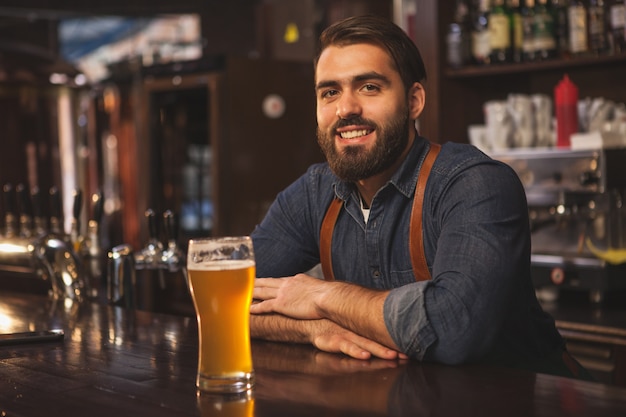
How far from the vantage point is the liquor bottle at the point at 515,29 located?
3369 millimetres

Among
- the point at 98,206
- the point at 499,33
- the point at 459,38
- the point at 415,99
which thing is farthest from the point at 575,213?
the point at 98,206

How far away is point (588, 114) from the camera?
10.3 feet

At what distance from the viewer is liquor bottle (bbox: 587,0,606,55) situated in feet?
10.3

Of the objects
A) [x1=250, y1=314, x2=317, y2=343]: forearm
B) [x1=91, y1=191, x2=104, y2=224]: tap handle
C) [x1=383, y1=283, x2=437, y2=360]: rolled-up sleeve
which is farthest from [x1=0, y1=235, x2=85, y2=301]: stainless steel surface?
[x1=383, y1=283, x2=437, y2=360]: rolled-up sleeve

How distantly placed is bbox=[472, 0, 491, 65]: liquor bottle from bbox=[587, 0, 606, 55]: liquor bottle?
403 millimetres

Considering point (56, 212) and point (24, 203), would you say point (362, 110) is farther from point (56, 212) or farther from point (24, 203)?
point (24, 203)

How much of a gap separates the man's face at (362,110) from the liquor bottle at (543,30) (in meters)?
1.45

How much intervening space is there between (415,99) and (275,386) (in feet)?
3.39

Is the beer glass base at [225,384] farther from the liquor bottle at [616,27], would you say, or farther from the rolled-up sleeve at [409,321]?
the liquor bottle at [616,27]

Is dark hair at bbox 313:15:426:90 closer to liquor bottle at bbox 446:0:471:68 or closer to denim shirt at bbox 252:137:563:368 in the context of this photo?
denim shirt at bbox 252:137:563:368

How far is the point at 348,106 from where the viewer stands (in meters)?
1.94

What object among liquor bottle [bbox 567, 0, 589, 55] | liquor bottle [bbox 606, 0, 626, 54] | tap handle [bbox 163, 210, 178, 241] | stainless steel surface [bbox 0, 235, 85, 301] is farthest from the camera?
liquor bottle [bbox 567, 0, 589, 55]

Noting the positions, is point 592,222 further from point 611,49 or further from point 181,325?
point 181,325

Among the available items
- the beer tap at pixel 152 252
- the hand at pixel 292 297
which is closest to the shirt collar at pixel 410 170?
the hand at pixel 292 297
